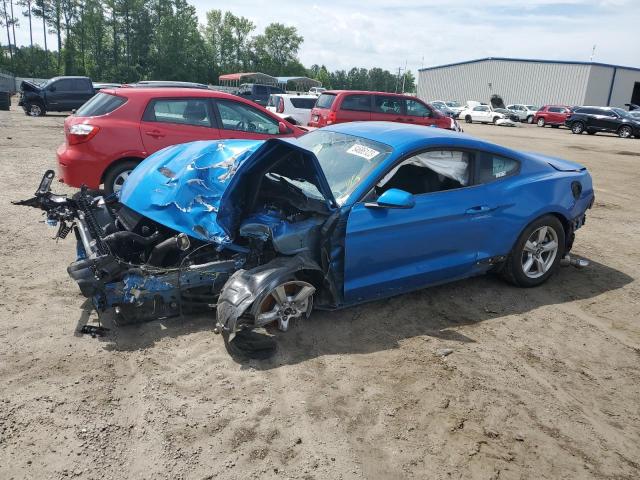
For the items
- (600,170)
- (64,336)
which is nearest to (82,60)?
(600,170)

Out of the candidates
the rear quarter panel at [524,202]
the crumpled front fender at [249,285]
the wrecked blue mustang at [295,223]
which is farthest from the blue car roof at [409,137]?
the crumpled front fender at [249,285]

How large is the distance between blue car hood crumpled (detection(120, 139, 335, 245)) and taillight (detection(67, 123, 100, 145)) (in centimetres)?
236

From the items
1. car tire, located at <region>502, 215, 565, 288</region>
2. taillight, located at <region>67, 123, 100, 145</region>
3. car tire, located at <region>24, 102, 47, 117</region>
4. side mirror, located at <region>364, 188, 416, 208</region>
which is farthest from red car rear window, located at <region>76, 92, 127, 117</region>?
car tire, located at <region>24, 102, 47, 117</region>

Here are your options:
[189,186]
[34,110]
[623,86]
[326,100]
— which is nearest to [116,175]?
[189,186]

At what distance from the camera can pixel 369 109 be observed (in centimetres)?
1478

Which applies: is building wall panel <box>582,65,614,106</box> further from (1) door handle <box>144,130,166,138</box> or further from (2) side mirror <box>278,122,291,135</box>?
(1) door handle <box>144,130,166,138</box>

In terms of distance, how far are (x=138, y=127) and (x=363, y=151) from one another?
3.97m

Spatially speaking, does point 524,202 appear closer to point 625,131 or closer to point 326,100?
point 326,100

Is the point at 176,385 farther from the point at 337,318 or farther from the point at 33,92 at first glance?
the point at 33,92

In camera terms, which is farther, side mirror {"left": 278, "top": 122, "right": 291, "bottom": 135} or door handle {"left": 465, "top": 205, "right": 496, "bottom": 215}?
side mirror {"left": 278, "top": 122, "right": 291, "bottom": 135}

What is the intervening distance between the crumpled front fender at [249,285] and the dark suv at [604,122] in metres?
31.0

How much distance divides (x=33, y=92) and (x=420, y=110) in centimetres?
1840

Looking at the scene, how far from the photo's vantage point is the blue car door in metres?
3.98

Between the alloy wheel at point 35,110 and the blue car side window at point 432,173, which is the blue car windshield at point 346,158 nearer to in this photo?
the blue car side window at point 432,173
